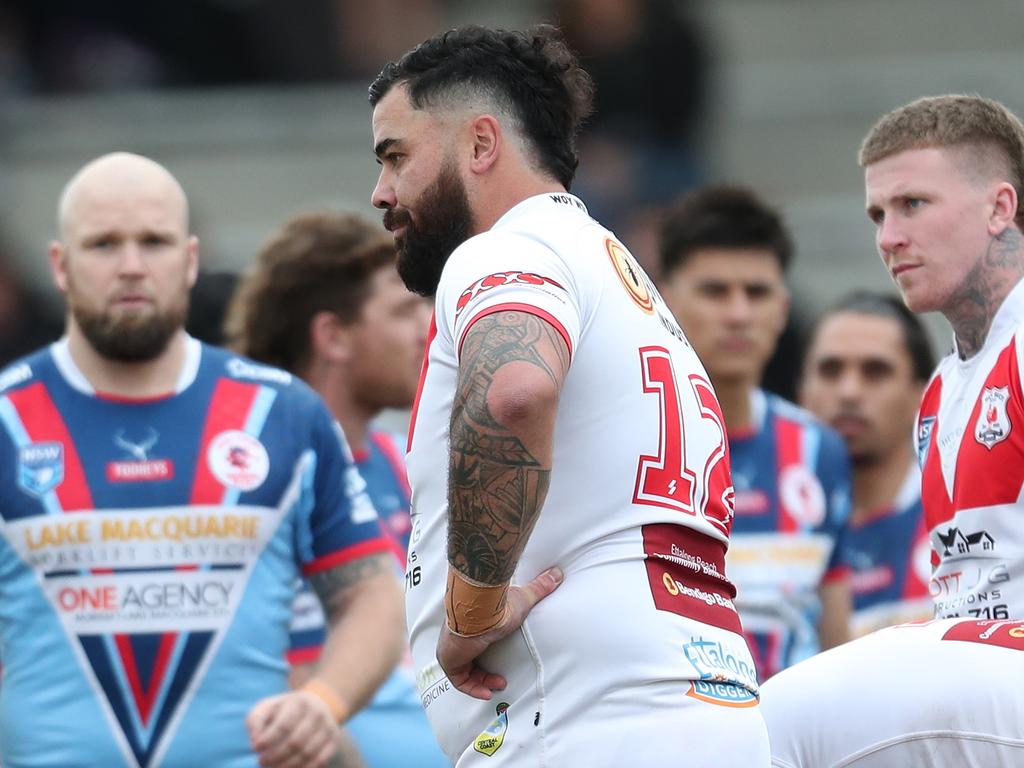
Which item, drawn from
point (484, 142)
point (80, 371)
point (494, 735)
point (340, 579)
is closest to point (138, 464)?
point (80, 371)

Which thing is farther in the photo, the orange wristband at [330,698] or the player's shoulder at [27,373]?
the player's shoulder at [27,373]

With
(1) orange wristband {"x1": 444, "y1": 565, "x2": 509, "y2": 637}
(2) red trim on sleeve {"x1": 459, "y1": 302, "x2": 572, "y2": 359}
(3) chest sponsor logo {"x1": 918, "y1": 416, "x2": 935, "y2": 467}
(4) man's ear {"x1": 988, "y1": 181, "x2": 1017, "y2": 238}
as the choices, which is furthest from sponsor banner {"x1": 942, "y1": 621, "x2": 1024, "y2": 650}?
(2) red trim on sleeve {"x1": 459, "y1": 302, "x2": 572, "y2": 359}

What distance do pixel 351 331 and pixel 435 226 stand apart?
2.97 meters

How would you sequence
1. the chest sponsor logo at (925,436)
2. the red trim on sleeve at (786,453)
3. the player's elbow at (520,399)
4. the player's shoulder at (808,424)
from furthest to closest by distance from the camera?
1. the player's shoulder at (808,424)
2. the red trim on sleeve at (786,453)
3. the chest sponsor logo at (925,436)
4. the player's elbow at (520,399)

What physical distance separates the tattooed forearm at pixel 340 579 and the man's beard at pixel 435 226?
1.76m

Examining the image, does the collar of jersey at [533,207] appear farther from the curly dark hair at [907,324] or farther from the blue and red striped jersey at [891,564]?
the curly dark hair at [907,324]

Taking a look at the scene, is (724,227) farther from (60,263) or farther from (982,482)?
(982,482)

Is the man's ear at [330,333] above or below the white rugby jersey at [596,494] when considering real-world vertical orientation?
above

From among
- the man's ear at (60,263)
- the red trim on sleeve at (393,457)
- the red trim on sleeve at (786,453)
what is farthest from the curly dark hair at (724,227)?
the man's ear at (60,263)

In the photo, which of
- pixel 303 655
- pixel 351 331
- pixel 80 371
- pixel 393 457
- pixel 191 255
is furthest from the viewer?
pixel 393 457

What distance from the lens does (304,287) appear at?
23.7 feet

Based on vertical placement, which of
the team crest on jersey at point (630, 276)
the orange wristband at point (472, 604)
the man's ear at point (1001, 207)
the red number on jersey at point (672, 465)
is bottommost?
the orange wristband at point (472, 604)

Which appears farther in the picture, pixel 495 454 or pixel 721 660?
pixel 721 660

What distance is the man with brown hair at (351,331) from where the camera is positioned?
714 centimetres
